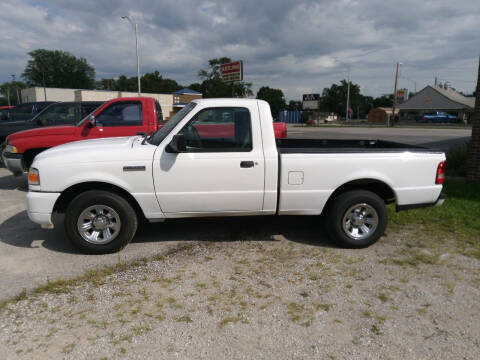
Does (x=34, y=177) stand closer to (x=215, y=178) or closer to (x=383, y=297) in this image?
(x=215, y=178)

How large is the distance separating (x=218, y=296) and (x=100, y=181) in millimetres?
1950

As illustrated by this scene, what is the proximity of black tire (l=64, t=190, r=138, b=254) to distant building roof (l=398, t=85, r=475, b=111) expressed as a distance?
76.7m

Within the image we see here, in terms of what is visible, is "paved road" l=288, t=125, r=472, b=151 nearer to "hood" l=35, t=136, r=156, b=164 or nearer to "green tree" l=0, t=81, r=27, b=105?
"hood" l=35, t=136, r=156, b=164

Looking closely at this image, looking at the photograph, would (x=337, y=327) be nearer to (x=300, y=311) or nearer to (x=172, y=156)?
(x=300, y=311)

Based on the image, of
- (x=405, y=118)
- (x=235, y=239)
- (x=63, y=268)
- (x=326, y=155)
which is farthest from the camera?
(x=405, y=118)

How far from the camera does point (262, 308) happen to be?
3309 mm

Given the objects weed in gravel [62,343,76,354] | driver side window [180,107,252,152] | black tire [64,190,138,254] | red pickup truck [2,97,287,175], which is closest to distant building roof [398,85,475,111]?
red pickup truck [2,97,287,175]

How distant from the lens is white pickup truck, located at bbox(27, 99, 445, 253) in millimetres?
4254

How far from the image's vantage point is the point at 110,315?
10.5 feet

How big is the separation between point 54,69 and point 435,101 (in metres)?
91.7

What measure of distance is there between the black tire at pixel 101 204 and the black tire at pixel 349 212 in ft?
8.12

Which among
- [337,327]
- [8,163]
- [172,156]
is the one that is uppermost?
[172,156]

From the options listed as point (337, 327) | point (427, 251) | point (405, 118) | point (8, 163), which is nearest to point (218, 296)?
point (337, 327)

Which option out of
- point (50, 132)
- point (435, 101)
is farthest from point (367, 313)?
point (435, 101)
